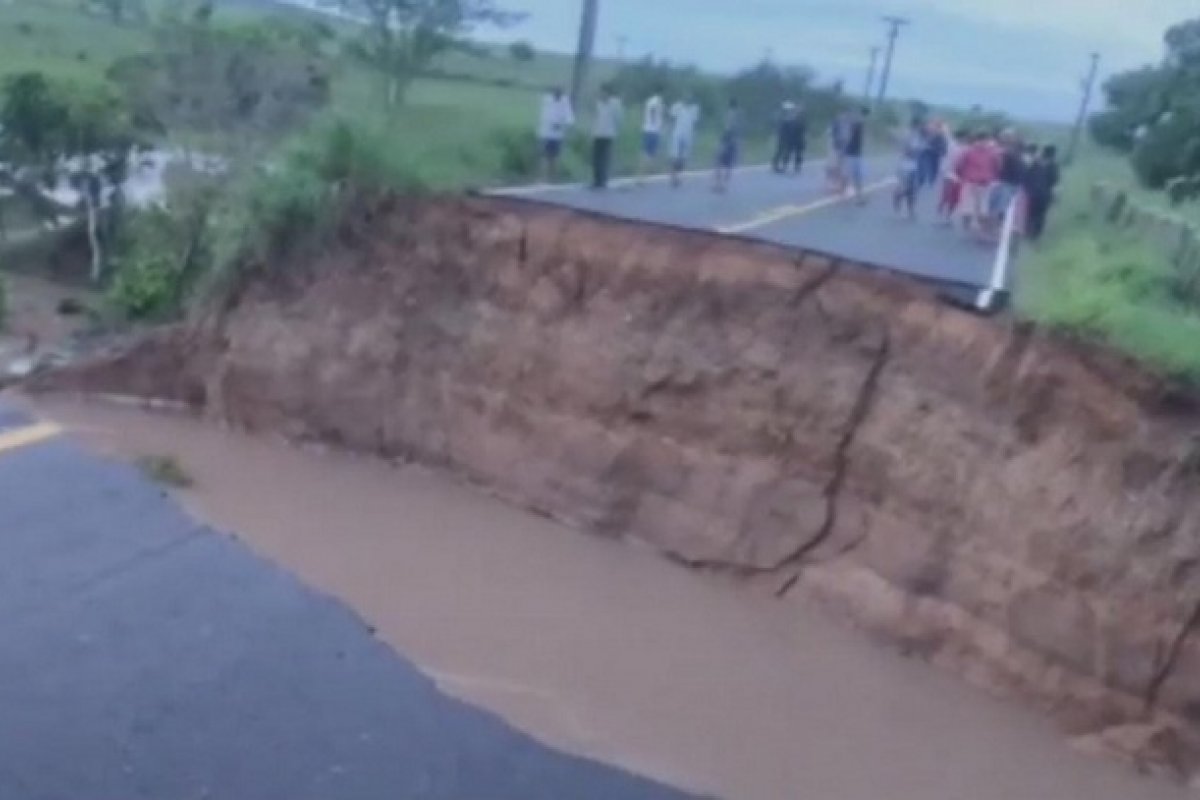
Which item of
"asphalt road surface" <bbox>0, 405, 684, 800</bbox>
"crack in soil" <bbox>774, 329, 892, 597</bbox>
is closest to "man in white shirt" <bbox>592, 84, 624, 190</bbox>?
"crack in soil" <bbox>774, 329, 892, 597</bbox>

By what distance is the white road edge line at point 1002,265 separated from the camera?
1719 cm

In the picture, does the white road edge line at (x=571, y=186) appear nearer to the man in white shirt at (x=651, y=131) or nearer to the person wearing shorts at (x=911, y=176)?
the man in white shirt at (x=651, y=131)

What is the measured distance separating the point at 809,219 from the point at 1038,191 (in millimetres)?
3516

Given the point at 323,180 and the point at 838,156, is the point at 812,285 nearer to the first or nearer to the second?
the point at 323,180

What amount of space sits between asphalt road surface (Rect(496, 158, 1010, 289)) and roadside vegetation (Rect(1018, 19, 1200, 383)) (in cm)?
103

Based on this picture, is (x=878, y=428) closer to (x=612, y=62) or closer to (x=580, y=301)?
(x=580, y=301)

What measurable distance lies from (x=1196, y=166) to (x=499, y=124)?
1027cm

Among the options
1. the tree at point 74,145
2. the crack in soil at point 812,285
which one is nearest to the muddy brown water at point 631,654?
the crack in soil at point 812,285

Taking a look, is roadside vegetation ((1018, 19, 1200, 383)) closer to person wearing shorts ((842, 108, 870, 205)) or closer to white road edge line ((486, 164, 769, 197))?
person wearing shorts ((842, 108, 870, 205))

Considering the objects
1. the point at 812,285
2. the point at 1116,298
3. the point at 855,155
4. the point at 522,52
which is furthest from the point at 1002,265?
the point at 522,52

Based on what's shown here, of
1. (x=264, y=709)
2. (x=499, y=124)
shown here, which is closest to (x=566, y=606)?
(x=264, y=709)

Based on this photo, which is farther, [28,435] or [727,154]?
[727,154]

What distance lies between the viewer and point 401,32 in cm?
4356

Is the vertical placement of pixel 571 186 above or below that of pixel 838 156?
below
